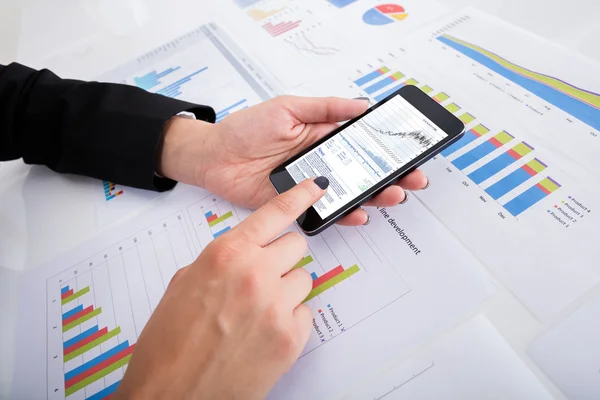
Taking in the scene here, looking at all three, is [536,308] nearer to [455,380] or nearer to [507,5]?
[455,380]

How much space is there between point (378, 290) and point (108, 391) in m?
0.35

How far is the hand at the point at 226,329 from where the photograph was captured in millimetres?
351

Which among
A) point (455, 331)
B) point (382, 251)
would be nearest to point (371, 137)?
point (382, 251)

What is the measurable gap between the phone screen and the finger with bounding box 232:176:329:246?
5 centimetres

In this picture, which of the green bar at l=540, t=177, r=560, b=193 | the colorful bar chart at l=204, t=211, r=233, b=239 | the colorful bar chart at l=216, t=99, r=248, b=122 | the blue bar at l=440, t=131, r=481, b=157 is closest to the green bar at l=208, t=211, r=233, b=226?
the colorful bar chart at l=204, t=211, r=233, b=239

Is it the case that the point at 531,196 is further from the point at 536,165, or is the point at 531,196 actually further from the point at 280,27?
the point at 280,27

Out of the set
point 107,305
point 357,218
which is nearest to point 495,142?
point 357,218

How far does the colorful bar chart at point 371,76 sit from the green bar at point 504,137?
0.22 m

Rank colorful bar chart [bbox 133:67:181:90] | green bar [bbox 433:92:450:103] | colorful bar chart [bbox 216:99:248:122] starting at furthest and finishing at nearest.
A: colorful bar chart [bbox 133:67:181:90]
colorful bar chart [bbox 216:99:248:122]
green bar [bbox 433:92:450:103]

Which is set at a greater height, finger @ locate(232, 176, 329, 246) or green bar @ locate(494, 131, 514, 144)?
green bar @ locate(494, 131, 514, 144)

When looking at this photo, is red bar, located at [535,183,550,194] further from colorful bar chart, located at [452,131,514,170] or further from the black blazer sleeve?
the black blazer sleeve

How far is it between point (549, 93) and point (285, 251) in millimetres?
466

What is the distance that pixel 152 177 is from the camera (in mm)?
578

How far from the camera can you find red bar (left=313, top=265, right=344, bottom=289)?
Answer: 448 mm
